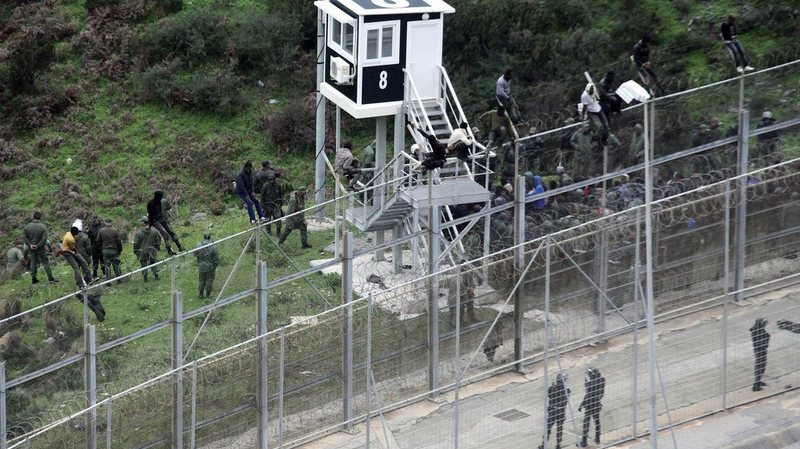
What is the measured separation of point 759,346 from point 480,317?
376 cm

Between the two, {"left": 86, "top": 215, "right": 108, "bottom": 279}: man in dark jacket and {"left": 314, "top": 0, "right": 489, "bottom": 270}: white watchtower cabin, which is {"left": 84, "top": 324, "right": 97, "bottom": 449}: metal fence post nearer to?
{"left": 86, "top": 215, "right": 108, "bottom": 279}: man in dark jacket

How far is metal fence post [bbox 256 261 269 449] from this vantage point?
71.9 feet

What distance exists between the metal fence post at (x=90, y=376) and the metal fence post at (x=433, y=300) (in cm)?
442

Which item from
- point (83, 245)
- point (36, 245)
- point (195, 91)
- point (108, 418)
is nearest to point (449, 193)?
point (83, 245)

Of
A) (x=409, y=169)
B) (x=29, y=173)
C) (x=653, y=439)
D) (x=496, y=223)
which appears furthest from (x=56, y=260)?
(x=653, y=439)

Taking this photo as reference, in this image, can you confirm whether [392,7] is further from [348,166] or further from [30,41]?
[30,41]

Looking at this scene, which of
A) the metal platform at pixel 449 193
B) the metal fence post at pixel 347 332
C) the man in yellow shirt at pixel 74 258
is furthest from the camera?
the man in yellow shirt at pixel 74 258

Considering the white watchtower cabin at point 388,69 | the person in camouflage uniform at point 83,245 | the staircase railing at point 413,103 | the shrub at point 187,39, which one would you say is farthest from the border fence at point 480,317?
the shrub at point 187,39

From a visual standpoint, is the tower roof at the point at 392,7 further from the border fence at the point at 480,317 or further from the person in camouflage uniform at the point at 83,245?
the person in camouflage uniform at the point at 83,245

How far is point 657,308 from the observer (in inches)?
958

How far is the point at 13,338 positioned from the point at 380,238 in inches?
271

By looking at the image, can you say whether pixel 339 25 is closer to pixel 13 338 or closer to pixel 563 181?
pixel 563 181

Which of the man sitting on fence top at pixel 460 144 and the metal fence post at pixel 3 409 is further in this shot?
the man sitting on fence top at pixel 460 144

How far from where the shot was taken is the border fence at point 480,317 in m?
21.8
